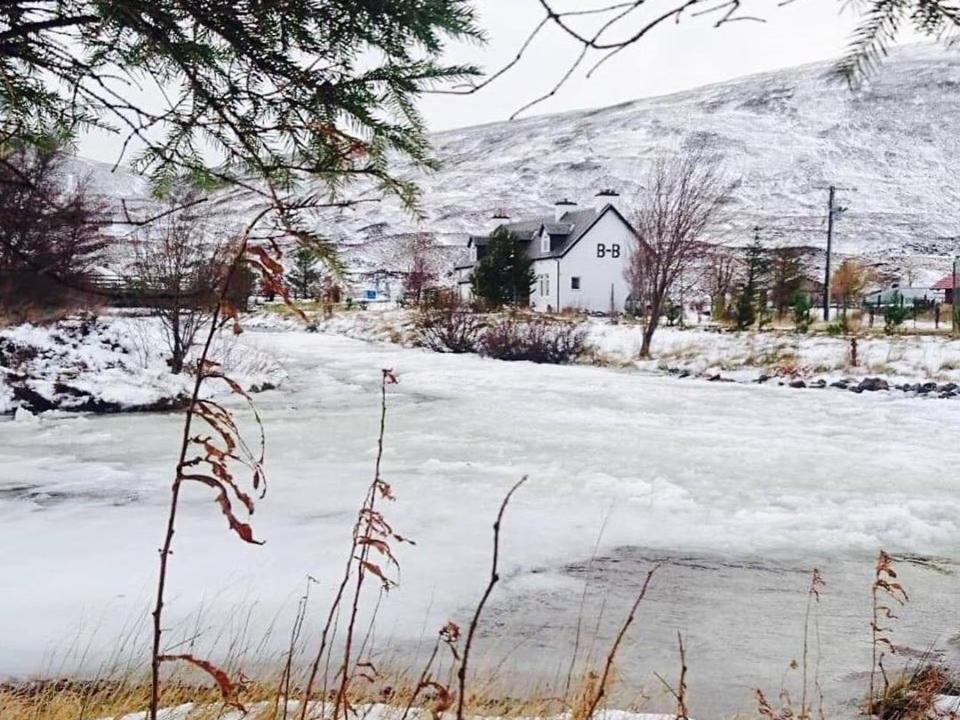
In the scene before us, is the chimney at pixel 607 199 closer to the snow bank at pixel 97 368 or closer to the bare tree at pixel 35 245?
the snow bank at pixel 97 368

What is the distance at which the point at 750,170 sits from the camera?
11450cm

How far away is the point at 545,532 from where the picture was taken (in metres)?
6.89

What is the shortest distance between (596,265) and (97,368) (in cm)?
3450

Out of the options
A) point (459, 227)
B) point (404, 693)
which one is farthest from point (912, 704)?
point (459, 227)

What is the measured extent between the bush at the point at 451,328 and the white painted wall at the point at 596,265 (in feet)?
59.7

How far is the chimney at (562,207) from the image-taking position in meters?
50.7

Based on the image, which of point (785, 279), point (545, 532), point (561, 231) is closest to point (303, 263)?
point (545, 532)

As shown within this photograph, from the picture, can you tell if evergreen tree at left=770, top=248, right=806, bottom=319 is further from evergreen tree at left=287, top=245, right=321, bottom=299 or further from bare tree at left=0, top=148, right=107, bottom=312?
bare tree at left=0, top=148, right=107, bottom=312

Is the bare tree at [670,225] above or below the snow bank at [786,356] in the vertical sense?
above

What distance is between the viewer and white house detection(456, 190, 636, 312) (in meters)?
46.6

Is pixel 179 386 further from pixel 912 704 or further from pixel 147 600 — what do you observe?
pixel 912 704

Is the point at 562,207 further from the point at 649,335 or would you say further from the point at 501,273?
the point at 649,335

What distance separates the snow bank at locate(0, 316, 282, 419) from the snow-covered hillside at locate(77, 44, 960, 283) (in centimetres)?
6857

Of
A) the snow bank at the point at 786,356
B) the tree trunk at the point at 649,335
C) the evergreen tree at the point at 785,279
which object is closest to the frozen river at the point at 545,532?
the snow bank at the point at 786,356
